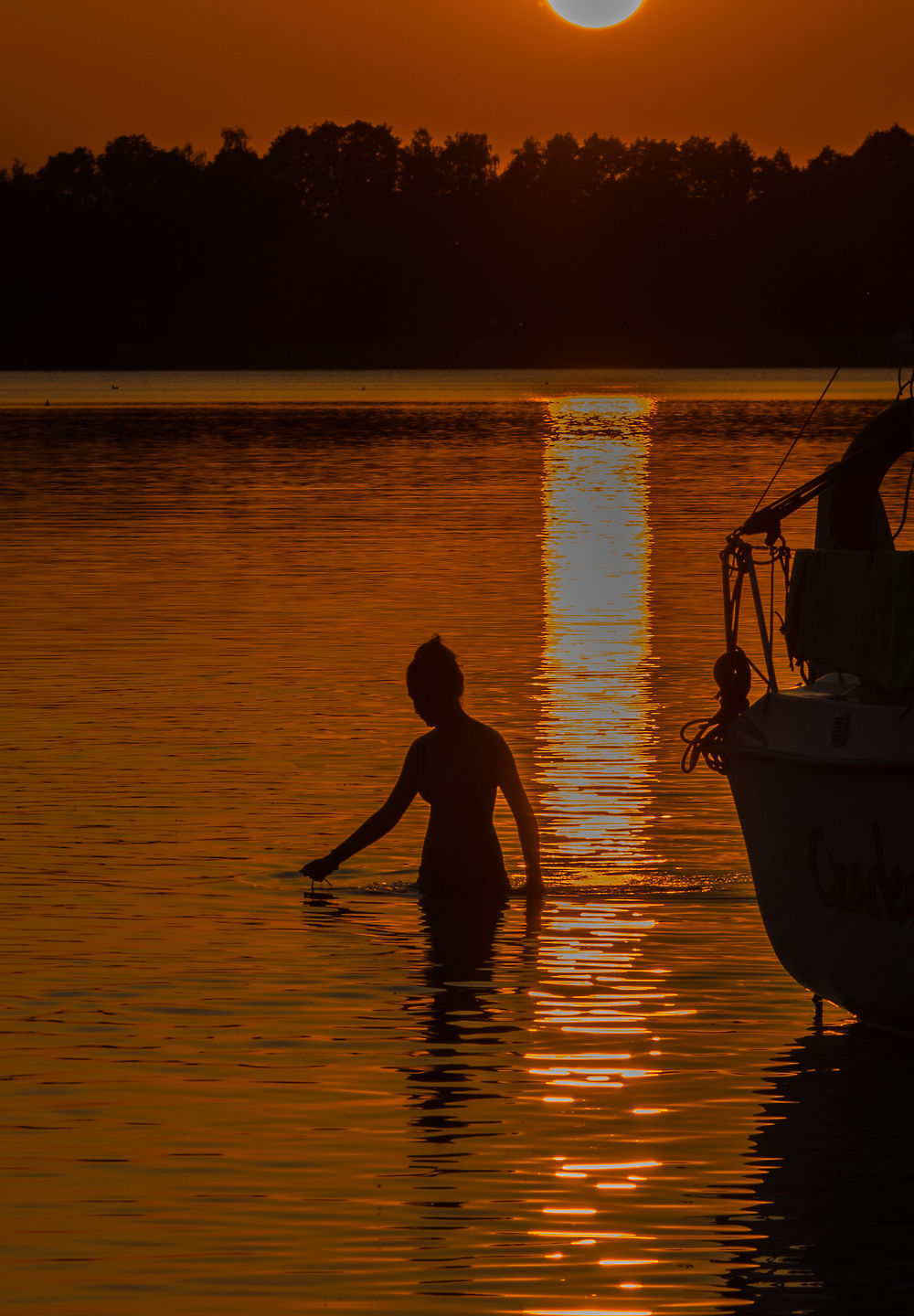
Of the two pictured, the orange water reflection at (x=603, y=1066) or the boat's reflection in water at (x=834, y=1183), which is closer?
the boat's reflection in water at (x=834, y=1183)

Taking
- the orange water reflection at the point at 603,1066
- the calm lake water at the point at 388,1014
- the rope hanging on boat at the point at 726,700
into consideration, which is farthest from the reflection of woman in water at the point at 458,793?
the rope hanging on boat at the point at 726,700

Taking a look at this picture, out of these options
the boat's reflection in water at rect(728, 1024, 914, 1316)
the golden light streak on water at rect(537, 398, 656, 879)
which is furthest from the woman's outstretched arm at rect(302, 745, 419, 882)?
the boat's reflection in water at rect(728, 1024, 914, 1316)

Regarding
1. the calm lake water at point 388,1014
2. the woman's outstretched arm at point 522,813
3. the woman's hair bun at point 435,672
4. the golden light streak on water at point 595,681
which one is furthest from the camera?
the golden light streak on water at point 595,681

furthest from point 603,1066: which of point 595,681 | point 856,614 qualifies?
point 595,681

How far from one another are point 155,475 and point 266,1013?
43.0 m

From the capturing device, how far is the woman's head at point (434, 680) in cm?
1118

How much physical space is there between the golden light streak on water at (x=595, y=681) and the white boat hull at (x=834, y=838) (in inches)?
118

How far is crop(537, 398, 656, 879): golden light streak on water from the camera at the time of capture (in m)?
A: 14.4

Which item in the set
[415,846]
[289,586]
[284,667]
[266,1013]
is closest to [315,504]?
[289,586]

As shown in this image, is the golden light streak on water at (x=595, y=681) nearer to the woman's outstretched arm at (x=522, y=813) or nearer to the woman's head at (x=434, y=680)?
the woman's outstretched arm at (x=522, y=813)

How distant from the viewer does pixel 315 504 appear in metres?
43.3

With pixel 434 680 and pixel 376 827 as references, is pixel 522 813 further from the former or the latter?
pixel 434 680

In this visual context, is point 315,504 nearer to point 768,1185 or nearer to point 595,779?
point 595,779

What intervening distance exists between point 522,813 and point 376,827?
2.31 feet
